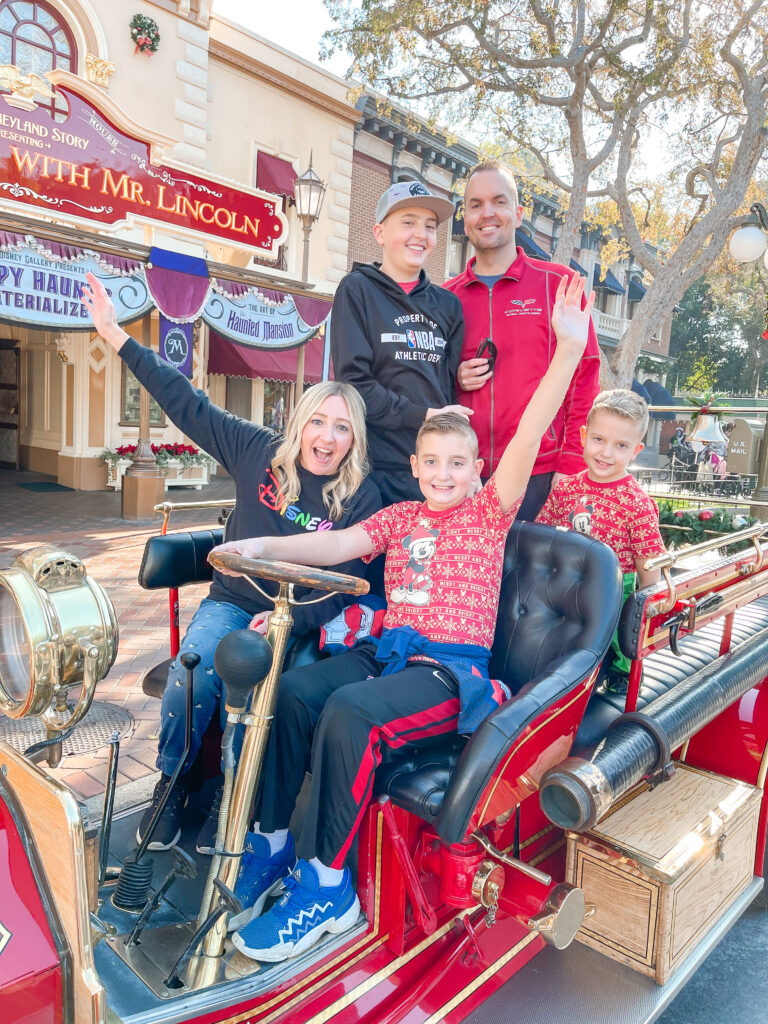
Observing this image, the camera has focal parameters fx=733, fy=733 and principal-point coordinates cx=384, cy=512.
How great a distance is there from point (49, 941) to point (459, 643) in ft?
4.02

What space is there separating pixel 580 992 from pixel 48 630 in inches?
65.0

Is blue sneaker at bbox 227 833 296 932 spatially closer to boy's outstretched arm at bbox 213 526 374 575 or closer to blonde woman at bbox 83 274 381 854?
blonde woman at bbox 83 274 381 854

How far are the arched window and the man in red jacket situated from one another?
31.5ft

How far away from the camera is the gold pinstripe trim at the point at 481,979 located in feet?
5.40

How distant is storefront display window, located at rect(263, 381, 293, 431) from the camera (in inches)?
598

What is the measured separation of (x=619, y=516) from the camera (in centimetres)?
263

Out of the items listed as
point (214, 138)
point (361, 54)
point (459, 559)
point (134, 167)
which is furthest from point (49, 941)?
point (214, 138)

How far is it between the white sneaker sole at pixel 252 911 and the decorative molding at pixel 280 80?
13531 millimetres

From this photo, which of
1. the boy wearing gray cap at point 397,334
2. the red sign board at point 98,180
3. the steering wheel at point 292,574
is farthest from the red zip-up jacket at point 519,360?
the red sign board at point 98,180

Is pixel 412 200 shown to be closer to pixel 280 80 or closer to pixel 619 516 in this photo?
pixel 619 516

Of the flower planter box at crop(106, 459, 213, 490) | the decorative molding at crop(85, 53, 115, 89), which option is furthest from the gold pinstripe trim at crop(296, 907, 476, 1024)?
the decorative molding at crop(85, 53, 115, 89)

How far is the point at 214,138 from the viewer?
12.5 meters

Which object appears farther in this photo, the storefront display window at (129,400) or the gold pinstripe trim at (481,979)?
the storefront display window at (129,400)

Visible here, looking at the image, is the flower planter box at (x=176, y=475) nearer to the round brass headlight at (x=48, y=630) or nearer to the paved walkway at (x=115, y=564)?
the paved walkway at (x=115, y=564)
